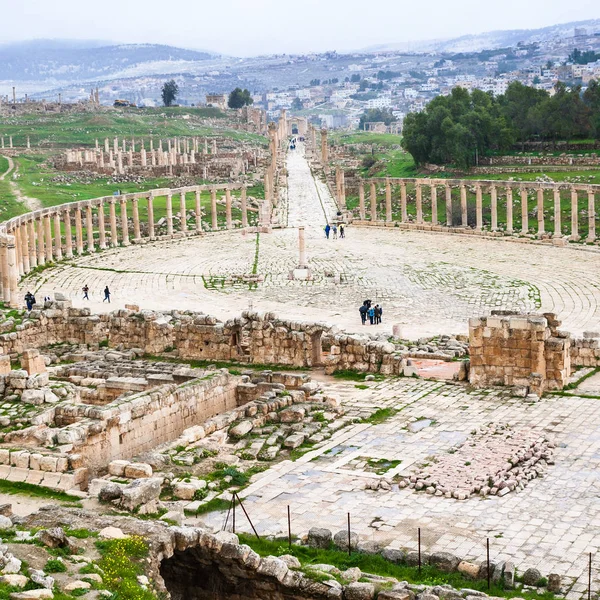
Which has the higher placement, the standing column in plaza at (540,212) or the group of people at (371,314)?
the standing column in plaza at (540,212)

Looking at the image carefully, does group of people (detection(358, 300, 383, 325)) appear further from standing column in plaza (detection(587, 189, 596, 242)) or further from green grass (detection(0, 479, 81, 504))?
standing column in plaza (detection(587, 189, 596, 242))

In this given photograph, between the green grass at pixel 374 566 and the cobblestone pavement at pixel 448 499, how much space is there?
74 centimetres

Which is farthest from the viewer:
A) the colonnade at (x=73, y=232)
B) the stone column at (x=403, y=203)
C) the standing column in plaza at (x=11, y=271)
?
the stone column at (x=403, y=203)

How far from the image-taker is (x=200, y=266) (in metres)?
62.8

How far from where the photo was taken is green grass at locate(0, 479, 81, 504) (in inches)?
849

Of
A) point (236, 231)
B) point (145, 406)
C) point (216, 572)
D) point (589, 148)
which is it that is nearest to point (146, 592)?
point (216, 572)

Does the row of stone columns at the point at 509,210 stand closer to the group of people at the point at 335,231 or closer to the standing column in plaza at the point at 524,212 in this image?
the standing column in plaza at the point at 524,212

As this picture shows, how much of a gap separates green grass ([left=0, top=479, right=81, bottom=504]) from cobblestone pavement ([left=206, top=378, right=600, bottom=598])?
2741 millimetres

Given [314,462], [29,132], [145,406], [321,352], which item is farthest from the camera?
[29,132]

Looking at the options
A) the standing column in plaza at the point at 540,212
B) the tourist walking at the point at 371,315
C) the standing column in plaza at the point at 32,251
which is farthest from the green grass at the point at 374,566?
the standing column in plaza at the point at 540,212

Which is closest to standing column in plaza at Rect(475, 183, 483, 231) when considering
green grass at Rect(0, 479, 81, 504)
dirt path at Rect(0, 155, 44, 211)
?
dirt path at Rect(0, 155, 44, 211)

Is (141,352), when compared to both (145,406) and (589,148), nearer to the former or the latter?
(145,406)

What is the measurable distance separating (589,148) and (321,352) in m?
66.7

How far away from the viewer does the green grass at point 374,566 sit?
17.4 m
